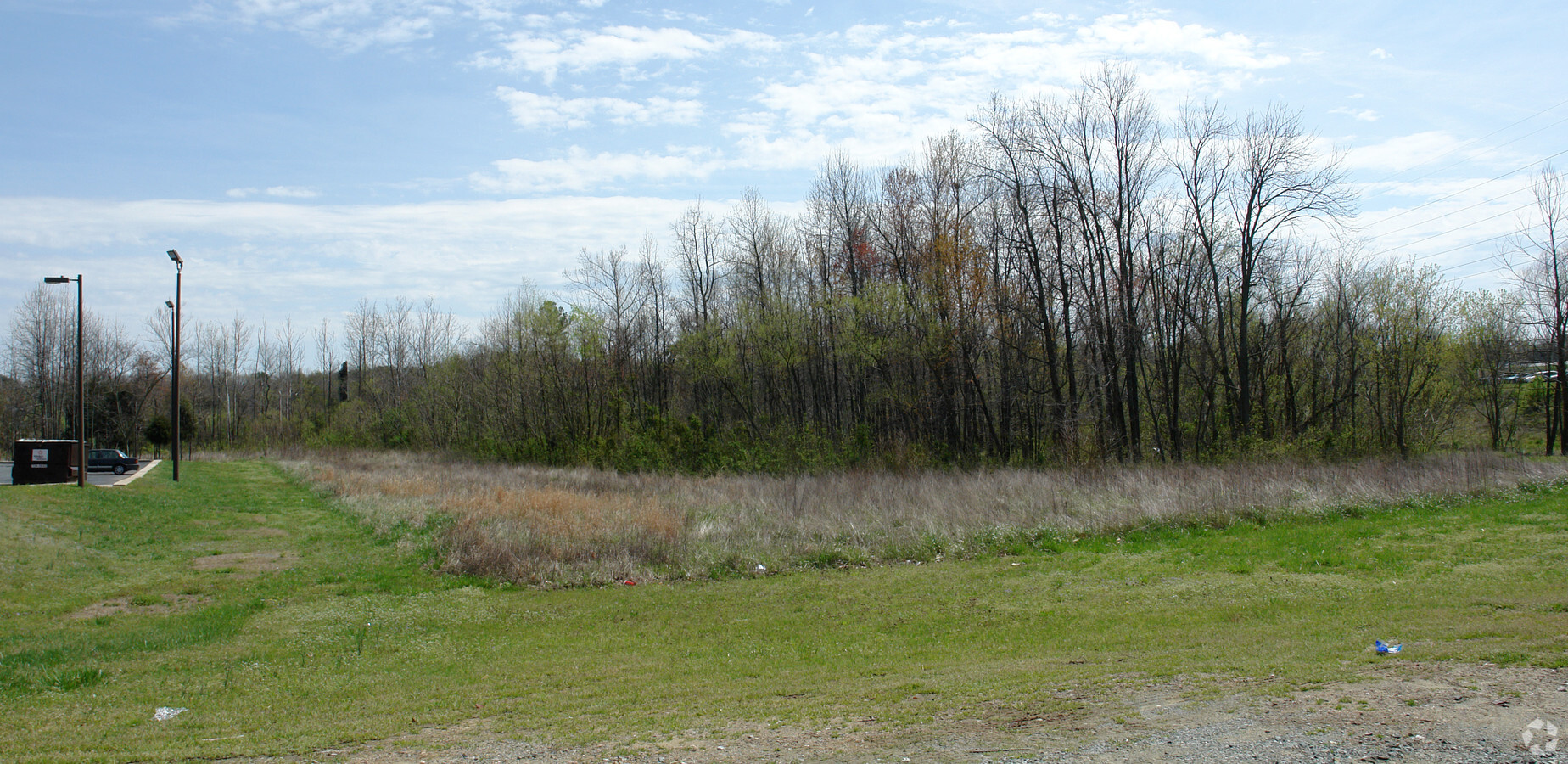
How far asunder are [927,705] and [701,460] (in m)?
30.7

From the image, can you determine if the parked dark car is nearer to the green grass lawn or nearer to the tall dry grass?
the tall dry grass

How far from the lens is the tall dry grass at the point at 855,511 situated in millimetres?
14531

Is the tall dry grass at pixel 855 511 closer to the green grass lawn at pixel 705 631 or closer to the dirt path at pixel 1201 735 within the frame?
the green grass lawn at pixel 705 631

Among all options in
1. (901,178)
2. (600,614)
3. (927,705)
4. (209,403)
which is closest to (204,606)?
(600,614)

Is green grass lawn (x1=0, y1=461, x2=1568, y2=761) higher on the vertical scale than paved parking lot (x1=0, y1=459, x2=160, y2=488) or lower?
lower

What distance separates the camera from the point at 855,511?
1906 cm

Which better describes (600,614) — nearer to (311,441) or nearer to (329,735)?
(329,735)

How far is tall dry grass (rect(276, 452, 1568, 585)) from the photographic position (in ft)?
47.7

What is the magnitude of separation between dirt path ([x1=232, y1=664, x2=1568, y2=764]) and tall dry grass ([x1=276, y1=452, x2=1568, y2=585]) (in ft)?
28.4

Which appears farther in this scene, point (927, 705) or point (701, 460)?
point (701, 460)

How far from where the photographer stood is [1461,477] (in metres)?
19.6

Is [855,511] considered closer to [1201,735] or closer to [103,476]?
[1201,735]

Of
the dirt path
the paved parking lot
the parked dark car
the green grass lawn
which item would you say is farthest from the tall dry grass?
the parked dark car

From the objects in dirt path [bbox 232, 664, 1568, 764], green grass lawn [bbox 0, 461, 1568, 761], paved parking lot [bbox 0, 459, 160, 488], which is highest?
paved parking lot [bbox 0, 459, 160, 488]
